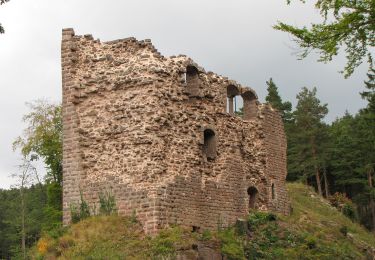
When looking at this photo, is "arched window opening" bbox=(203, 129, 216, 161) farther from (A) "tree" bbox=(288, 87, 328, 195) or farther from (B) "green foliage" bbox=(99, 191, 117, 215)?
(A) "tree" bbox=(288, 87, 328, 195)

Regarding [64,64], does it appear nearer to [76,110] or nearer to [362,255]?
[76,110]

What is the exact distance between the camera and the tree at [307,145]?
49281 millimetres

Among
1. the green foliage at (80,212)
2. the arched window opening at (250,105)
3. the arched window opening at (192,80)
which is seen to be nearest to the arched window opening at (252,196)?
the arched window opening at (250,105)

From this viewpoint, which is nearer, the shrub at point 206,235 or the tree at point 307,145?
the shrub at point 206,235

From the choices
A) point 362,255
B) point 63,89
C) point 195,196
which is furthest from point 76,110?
point 362,255

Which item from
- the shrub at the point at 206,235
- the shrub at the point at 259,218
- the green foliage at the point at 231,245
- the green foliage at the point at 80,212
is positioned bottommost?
the green foliage at the point at 231,245

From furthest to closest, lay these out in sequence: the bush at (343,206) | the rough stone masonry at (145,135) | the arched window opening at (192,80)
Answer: the bush at (343,206) < the arched window opening at (192,80) < the rough stone masonry at (145,135)

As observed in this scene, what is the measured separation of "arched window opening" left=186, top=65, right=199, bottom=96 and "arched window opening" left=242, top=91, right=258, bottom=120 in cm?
450

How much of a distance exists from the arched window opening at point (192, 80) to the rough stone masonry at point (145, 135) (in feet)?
0.11

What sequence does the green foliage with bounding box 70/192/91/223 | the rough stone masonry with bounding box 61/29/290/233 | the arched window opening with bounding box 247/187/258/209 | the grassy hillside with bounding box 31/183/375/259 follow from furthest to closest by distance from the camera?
1. the arched window opening with bounding box 247/187/258/209
2. the green foliage with bounding box 70/192/91/223
3. the rough stone masonry with bounding box 61/29/290/233
4. the grassy hillside with bounding box 31/183/375/259

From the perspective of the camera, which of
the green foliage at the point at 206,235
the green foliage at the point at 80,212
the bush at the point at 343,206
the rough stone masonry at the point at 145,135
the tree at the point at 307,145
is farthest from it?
the tree at the point at 307,145

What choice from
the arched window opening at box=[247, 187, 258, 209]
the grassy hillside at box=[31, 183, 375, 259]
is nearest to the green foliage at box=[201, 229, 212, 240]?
the grassy hillside at box=[31, 183, 375, 259]

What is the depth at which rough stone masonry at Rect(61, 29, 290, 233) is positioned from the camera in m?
20.7

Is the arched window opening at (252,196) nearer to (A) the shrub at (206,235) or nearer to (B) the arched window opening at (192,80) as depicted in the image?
(A) the shrub at (206,235)
